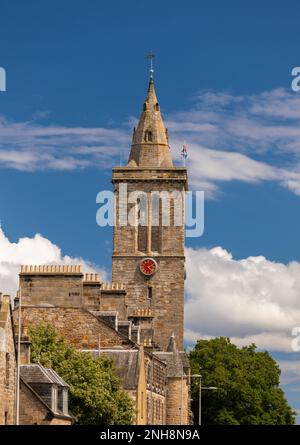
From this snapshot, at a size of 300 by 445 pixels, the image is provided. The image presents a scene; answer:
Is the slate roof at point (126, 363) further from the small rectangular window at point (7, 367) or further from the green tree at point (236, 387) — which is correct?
the green tree at point (236, 387)

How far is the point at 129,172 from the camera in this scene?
12750 centimetres

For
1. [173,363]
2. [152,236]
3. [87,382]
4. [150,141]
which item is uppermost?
[150,141]

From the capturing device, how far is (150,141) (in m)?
129

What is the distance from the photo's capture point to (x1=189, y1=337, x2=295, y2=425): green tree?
398 ft

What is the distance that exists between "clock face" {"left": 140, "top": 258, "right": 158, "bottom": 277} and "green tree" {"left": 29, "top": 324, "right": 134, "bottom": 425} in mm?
52548

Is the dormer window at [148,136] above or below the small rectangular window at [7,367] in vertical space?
above

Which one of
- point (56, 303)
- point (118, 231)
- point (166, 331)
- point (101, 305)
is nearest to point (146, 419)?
point (56, 303)

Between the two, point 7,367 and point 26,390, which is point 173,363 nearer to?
point 26,390

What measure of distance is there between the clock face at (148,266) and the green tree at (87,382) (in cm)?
5255

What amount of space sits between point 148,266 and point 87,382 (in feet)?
192

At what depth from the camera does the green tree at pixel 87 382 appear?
64.4m

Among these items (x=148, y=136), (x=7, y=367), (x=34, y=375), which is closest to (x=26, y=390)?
(x=34, y=375)

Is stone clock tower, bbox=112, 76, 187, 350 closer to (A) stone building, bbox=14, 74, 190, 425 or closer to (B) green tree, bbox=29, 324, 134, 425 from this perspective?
(A) stone building, bbox=14, 74, 190, 425

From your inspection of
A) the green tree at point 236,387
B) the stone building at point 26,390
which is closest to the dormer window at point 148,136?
the green tree at point 236,387
